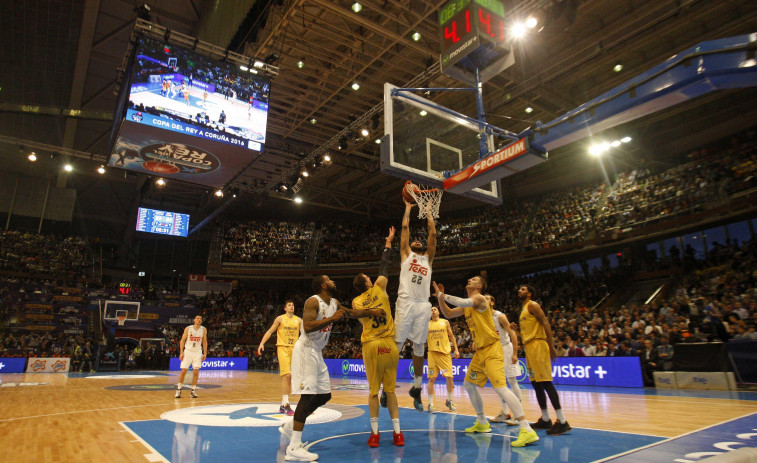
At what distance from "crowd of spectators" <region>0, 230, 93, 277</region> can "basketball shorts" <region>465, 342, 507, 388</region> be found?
30978mm

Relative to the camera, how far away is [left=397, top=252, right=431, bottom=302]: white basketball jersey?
18.2ft

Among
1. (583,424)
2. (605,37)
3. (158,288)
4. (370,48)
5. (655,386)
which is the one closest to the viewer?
(583,424)

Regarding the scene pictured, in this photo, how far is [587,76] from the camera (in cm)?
1722

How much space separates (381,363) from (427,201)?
357cm

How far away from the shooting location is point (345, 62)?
16.2m

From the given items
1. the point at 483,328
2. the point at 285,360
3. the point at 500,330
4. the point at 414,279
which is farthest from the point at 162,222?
the point at 483,328

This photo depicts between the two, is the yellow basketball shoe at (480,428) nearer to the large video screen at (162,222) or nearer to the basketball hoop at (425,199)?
the basketball hoop at (425,199)

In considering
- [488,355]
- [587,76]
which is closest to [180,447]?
[488,355]

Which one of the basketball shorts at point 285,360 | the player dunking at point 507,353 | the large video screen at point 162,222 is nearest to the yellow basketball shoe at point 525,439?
the player dunking at point 507,353

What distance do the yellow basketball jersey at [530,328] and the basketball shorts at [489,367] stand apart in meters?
0.44

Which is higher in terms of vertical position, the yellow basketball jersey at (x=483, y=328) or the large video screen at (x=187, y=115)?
the large video screen at (x=187, y=115)

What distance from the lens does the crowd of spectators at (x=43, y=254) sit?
2694 centimetres

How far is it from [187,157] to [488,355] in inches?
454

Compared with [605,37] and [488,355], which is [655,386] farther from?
[605,37]
